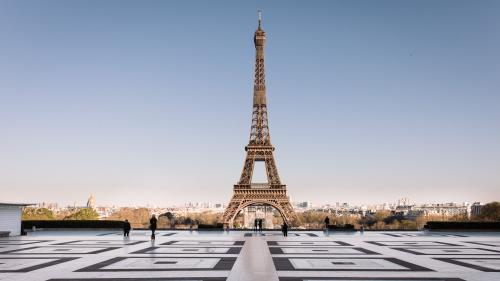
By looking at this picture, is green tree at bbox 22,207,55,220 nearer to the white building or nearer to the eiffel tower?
the eiffel tower

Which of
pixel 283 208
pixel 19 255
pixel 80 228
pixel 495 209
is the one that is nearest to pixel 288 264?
pixel 19 255

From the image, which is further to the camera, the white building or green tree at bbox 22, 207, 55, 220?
green tree at bbox 22, 207, 55, 220

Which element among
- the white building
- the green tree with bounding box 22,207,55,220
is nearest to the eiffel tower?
the white building

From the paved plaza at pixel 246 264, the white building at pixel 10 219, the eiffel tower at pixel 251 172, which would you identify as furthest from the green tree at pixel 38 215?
the paved plaza at pixel 246 264

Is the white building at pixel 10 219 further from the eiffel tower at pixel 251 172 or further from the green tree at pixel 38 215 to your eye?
the green tree at pixel 38 215

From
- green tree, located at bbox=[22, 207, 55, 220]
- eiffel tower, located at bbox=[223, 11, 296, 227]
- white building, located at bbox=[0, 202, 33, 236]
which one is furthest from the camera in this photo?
green tree, located at bbox=[22, 207, 55, 220]

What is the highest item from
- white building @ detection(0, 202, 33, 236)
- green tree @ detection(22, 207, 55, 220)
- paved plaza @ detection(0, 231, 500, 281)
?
white building @ detection(0, 202, 33, 236)

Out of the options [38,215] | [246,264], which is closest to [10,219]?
[246,264]
